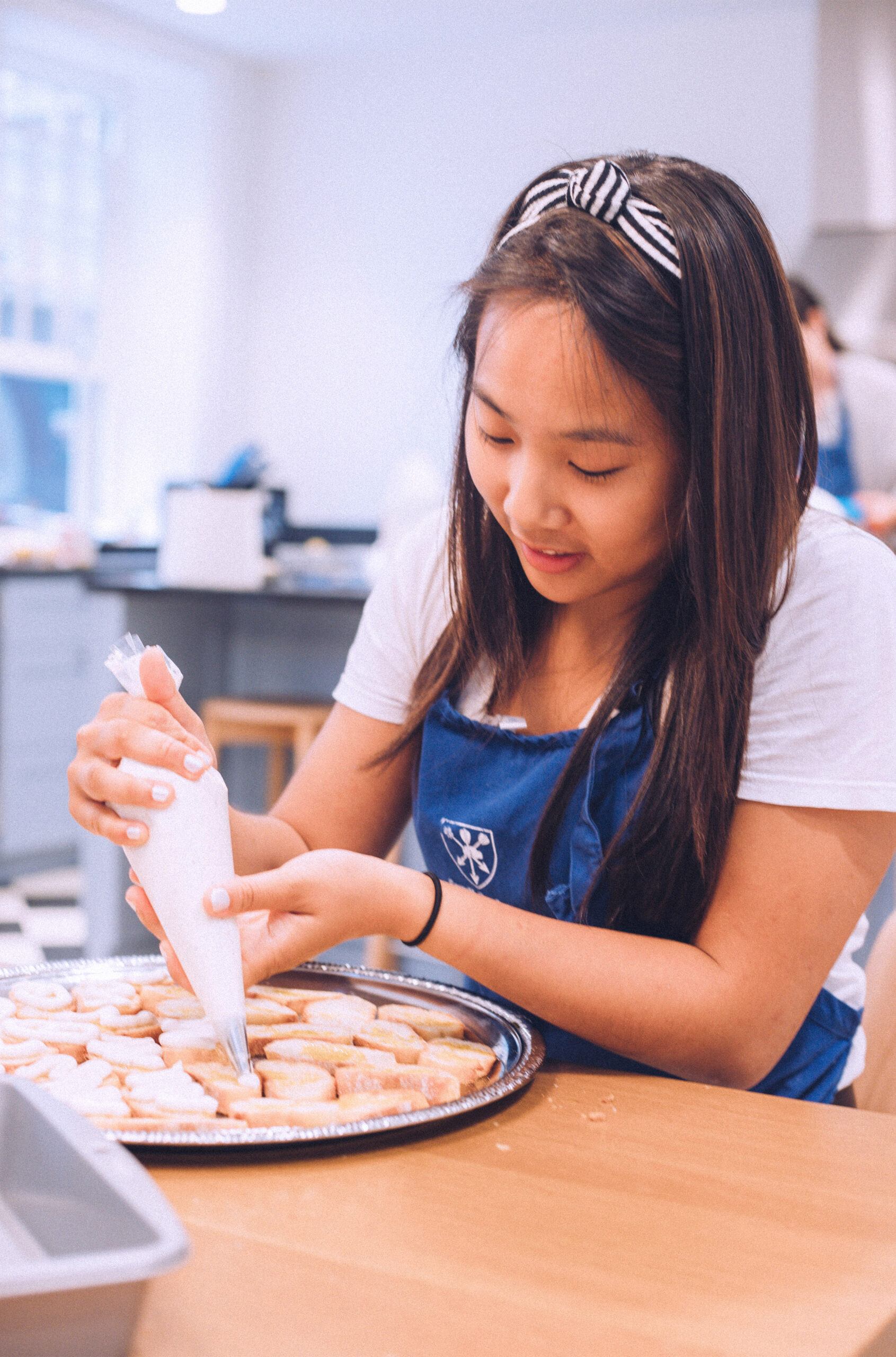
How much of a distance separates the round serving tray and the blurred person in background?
9.50 ft

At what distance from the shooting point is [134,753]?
0.86 meters

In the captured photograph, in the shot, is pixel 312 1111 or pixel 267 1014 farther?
pixel 267 1014

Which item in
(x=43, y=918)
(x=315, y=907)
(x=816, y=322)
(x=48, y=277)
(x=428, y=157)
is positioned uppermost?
(x=428, y=157)

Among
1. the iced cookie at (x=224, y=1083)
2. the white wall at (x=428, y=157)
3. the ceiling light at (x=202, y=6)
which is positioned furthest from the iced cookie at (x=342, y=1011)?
the ceiling light at (x=202, y=6)

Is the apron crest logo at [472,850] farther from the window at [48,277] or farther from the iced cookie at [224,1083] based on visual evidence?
the window at [48,277]

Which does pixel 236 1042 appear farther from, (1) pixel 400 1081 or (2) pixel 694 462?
(2) pixel 694 462

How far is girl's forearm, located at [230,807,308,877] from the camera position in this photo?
3.75 feet

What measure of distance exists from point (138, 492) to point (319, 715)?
303cm

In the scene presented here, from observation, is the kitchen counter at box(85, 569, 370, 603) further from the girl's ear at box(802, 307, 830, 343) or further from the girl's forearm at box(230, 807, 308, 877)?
the girl's forearm at box(230, 807, 308, 877)

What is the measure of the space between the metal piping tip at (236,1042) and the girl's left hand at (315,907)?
0.05 metres

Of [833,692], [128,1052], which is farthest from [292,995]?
[833,692]

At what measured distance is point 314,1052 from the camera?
2.83ft

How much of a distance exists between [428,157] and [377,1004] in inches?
207

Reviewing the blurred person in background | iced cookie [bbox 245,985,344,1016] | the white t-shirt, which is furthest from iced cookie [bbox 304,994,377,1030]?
the blurred person in background
